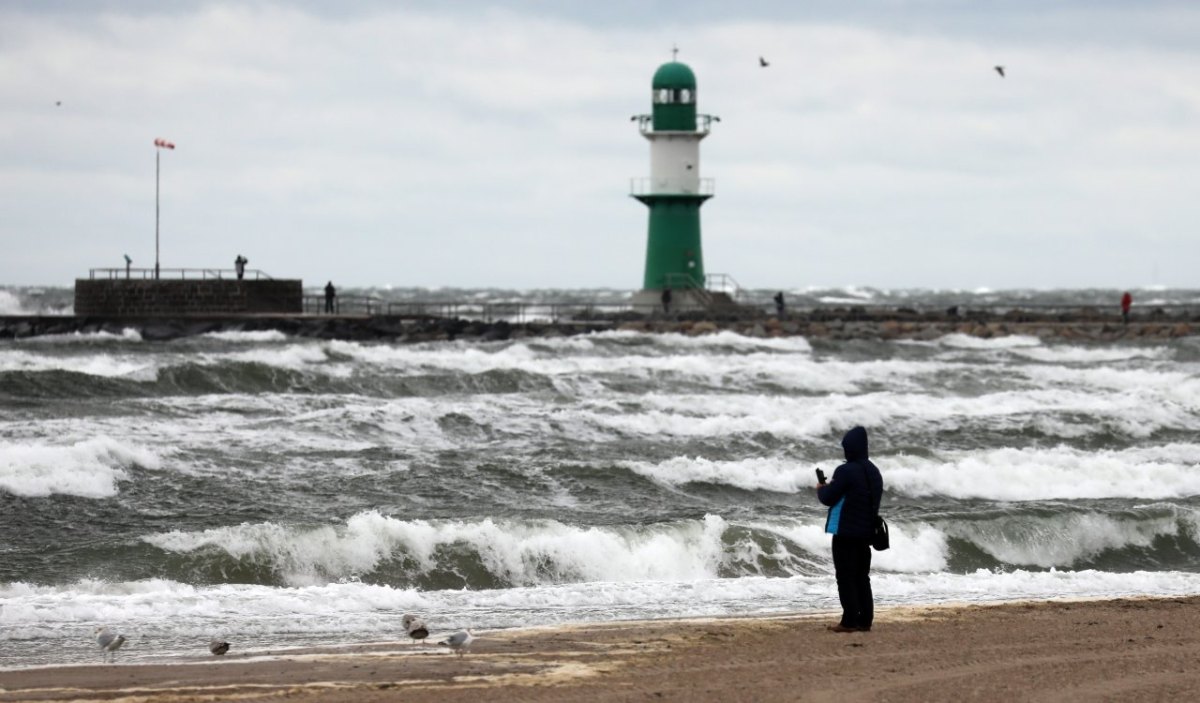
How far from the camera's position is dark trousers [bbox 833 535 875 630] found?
9031mm

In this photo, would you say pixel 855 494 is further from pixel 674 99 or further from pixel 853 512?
pixel 674 99

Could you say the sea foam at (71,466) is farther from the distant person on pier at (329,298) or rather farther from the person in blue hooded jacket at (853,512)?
the distant person on pier at (329,298)

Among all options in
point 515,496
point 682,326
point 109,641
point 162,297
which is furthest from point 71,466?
point 682,326

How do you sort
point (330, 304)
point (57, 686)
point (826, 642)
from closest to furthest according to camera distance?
1. point (57, 686)
2. point (826, 642)
3. point (330, 304)

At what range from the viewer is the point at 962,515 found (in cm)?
1458

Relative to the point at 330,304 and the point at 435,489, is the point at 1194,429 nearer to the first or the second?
the point at 435,489

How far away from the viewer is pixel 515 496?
15789 mm

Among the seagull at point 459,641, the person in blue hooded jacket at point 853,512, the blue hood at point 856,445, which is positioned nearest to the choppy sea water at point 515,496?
the seagull at point 459,641

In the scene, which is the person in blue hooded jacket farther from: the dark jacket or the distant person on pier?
the distant person on pier

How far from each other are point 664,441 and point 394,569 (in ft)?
29.2

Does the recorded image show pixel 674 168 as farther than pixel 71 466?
Yes

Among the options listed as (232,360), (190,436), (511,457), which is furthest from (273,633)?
(232,360)

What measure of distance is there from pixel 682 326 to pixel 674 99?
619cm

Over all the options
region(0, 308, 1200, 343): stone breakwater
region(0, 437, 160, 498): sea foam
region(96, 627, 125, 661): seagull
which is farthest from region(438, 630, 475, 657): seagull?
region(0, 308, 1200, 343): stone breakwater
